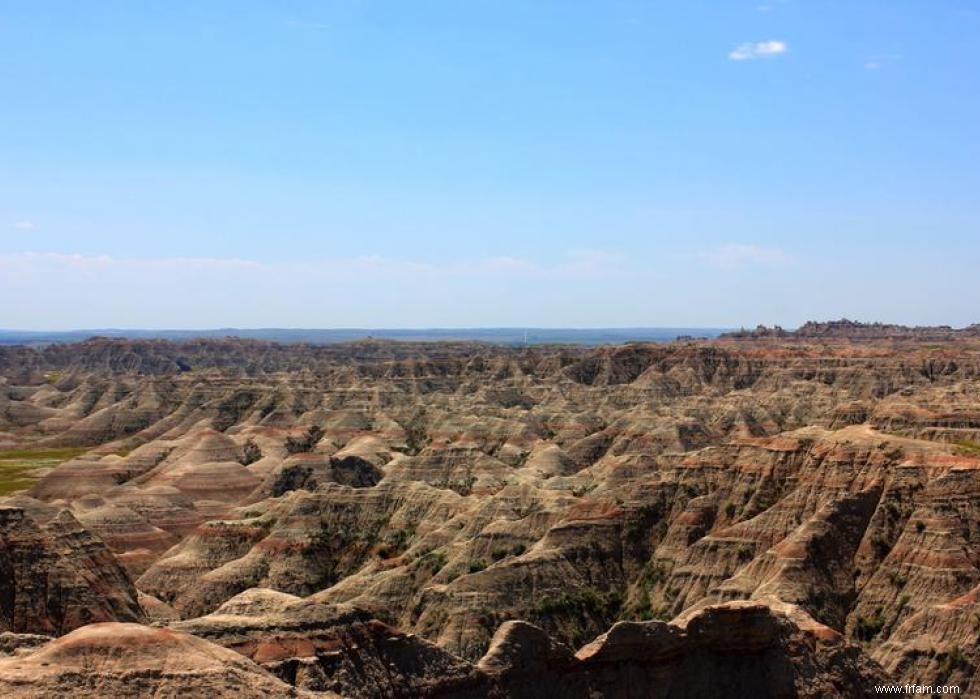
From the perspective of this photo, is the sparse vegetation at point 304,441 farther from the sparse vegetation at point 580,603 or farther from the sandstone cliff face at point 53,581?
the sandstone cliff face at point 53,581

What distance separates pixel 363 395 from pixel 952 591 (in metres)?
121

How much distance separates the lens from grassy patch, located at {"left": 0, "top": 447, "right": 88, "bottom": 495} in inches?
5177

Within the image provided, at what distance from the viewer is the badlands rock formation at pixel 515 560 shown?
131ft

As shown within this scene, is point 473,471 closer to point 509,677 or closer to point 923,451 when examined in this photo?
point 923,451

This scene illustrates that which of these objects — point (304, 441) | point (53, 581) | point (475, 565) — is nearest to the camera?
point (53, 581)

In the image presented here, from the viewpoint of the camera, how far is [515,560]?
71062mm

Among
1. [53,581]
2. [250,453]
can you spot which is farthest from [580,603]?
[250,453]

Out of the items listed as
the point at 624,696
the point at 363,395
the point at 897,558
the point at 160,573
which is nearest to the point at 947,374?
the point at 363,395

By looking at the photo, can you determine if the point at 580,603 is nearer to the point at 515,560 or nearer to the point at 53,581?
the point at 515,560

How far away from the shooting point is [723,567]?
7469cm

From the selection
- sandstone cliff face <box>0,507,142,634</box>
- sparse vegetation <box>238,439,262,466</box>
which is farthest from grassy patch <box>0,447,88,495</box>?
sandstone cliff face <box>0,507,142,634</box>

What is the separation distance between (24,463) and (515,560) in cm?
10574

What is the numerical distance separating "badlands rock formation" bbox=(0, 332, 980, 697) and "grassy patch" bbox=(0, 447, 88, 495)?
971 cm

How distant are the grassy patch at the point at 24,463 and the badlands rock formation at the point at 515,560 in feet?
31.9
